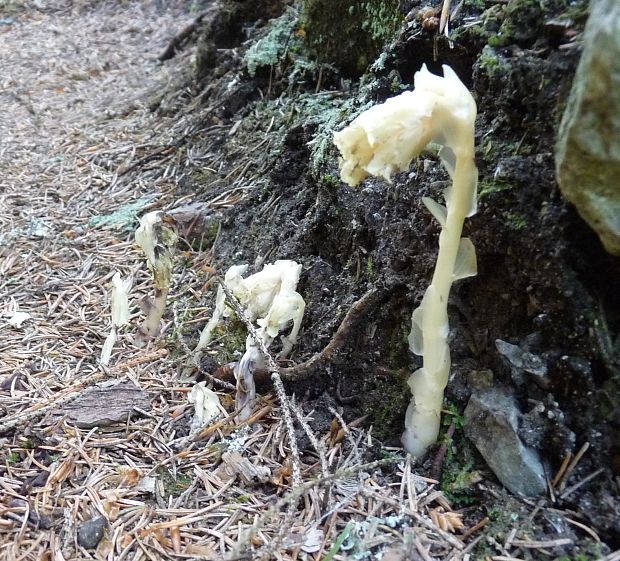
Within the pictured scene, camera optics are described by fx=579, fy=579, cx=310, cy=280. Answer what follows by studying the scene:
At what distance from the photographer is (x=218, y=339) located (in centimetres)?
235

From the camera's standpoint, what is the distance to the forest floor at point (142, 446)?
1545 millimetres

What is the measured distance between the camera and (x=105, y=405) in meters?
2.04

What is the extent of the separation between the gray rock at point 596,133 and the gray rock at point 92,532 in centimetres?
149

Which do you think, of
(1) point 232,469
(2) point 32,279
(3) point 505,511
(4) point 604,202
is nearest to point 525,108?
(4) point 604,202

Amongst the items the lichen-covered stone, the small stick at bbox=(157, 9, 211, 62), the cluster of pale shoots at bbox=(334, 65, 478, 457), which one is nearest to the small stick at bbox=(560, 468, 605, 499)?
the cluster of pale shoots at bbox=(334, 65, 478, 457)

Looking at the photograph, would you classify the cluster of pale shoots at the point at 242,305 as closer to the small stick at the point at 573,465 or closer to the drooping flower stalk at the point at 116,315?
the drooping flower stalk at the point at 116,315

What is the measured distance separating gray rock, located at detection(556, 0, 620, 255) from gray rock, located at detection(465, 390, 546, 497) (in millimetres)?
530

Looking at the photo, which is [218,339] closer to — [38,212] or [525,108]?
[525,108]

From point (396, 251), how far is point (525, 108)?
59 cm

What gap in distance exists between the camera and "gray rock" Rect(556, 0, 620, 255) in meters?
1.15

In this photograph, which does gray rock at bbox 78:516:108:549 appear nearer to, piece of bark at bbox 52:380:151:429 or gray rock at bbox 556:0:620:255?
piece of bark at bbox 52:380:151:429

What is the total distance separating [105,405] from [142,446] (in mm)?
231

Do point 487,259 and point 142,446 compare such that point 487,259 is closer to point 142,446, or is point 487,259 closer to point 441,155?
point 441,155

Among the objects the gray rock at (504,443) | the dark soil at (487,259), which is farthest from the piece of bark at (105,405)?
the gray rock at (504,443)
